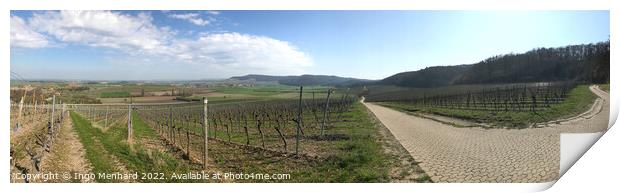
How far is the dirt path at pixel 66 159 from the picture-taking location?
31.8 feet

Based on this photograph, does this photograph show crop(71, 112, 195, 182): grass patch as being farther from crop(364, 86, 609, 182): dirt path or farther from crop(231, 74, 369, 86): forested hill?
crop(364, 86, 609, 182): dirt path

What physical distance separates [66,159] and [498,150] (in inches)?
475

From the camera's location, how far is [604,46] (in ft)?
39.9

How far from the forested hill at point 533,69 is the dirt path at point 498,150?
3.24ft

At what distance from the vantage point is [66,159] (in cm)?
1095

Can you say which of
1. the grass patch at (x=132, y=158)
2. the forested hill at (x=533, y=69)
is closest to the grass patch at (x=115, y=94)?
the grass patch at (x=132, y=158)

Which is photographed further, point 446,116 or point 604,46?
point 446,116

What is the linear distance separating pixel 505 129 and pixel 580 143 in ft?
16.8

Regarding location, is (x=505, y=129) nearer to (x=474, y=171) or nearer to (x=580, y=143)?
(x=580, y=143)

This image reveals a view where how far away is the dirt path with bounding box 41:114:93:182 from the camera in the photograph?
9.69m

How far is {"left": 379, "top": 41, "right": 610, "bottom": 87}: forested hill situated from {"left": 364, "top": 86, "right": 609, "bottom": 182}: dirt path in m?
0.99

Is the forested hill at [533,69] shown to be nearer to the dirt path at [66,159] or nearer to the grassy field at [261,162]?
the grassy field at [261,162]
